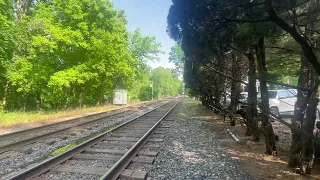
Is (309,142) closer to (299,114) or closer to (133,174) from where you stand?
(299,114)

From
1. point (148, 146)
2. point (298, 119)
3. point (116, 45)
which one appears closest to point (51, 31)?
point (116, 45)

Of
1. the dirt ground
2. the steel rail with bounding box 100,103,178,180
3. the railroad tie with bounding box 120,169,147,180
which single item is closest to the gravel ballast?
the steel rail with bounding box 100,103,178,180

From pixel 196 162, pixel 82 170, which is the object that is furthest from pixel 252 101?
pixel 82 170

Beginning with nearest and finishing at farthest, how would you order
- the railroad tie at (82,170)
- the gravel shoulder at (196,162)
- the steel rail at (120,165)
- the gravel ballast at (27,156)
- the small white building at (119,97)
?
the steel rail at (120,165) → the railroad tie at (82,170) → the gravel shoulder at (196,162) → the gravel ballast at (27,156) → the small white building at (119,97)

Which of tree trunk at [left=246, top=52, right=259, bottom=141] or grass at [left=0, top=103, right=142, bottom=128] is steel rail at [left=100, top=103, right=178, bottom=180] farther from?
grass at [left=0, top=103, right=142, bottom=128]

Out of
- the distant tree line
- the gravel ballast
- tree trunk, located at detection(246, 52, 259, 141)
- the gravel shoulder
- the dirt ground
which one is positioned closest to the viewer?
the gravel shoulder

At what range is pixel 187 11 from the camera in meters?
4.15

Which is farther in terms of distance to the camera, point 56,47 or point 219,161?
point 56,47

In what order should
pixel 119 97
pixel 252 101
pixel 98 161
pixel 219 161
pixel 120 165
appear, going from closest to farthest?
pixel 120 165 → pixel 98 161 → pixel 219 161 → pixel 252 101 → pixel 119 97

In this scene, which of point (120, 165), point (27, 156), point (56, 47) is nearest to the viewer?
point (120, 165)

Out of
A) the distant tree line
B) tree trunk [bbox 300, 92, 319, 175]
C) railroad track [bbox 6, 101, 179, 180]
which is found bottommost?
railroad track [bbox 6, 101, 179, 180]

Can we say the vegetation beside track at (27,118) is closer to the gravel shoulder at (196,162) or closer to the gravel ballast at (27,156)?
the gravel ballast at (27,156)

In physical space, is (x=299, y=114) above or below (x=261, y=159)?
above

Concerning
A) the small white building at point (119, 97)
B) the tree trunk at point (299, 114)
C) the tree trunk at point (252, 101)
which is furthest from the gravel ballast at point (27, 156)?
the small white building at point (119, 97)
